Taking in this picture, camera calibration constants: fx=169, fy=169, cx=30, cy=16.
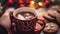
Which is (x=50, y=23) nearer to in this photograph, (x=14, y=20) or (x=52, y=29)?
(x=52, y=29)

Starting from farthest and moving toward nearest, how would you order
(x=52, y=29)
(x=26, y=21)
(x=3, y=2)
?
(x=3, y=2), (x=52, y=29), (x=26, y=21)

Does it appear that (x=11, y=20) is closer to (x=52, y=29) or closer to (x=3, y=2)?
(x=52, y=29)

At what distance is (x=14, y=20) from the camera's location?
0.53 metres

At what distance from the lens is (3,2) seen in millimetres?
864

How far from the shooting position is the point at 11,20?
22.0 inches

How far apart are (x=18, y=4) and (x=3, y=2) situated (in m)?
0.08

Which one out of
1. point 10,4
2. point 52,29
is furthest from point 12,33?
point 10,4

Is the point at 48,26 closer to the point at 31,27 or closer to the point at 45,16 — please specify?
the point at 45,16

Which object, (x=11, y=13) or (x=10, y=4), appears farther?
(x=10, y=4)

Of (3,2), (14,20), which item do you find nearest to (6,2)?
(3,2)

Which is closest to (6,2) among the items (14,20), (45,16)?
(45,16)

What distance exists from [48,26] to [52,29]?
0.09ft

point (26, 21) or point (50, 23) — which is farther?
point (50, 23)

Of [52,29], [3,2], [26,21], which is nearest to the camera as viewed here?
[26,21]
